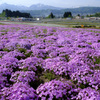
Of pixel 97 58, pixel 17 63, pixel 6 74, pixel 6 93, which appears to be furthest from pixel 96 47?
pixel 6 93

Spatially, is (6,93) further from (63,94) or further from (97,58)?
(97,58)

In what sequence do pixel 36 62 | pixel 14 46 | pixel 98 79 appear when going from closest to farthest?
1. pixel 98 79
2. pixel 36 62
3. pixel 14 46

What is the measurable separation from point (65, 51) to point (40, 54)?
1.91 m

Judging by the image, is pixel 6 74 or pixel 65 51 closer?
pixel 6 74

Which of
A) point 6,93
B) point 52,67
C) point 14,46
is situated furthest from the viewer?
point 14,46

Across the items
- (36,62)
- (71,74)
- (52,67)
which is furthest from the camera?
(36,62)

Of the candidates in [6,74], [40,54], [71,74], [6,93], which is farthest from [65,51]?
[6,93]

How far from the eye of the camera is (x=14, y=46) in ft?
38.5

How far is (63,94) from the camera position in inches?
204

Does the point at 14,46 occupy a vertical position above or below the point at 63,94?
above

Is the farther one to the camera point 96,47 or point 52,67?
point 96,47

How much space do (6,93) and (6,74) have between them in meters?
1.88

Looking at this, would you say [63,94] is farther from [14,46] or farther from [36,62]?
[14,46]

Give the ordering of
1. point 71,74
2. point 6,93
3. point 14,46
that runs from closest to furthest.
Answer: point 6,93
point 71,74
point 14,46
